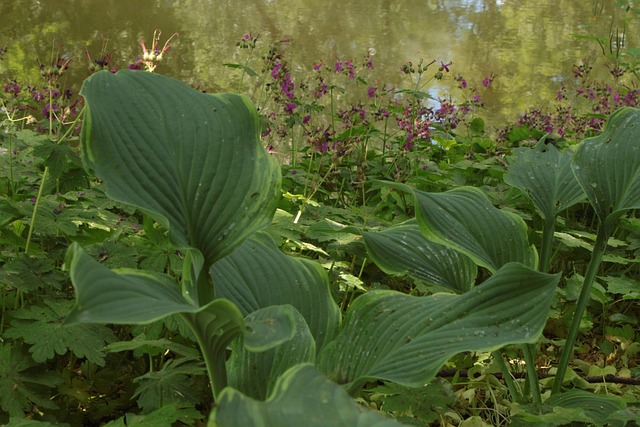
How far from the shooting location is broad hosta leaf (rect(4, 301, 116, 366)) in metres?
1.26

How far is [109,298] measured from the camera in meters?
0.84

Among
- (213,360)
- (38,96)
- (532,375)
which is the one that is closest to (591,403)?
(532,375)

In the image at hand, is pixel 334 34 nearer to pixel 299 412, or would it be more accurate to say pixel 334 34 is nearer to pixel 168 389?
pixel 168 389

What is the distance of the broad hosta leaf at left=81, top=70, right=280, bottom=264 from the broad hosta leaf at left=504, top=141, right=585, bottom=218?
0.69 m

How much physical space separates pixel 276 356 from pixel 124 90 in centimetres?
49

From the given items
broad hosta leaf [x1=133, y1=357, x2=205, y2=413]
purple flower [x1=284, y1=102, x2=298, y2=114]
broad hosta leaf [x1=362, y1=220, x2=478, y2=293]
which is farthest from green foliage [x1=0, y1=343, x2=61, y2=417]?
purple flower [x1=284, y1=102, x2=298, y2=114]

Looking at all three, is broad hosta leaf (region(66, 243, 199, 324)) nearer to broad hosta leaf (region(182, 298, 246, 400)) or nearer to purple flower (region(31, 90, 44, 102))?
broad hosta leaf (region(182, 298, 246, 400))

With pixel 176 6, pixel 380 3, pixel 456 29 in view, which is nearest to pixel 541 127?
pixel 456 29

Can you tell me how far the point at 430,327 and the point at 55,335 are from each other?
684mm

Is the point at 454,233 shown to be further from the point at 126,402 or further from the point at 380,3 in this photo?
the point at 380,3

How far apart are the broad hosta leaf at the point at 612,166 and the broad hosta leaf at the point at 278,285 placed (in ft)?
1.99

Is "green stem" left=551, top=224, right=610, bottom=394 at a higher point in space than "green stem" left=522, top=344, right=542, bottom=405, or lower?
higher

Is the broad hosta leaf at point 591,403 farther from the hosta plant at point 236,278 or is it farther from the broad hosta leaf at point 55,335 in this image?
the broad hosta leaf at point 55,335

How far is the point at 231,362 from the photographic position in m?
1.17
